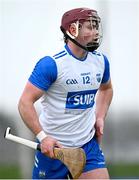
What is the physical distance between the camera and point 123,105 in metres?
11.1

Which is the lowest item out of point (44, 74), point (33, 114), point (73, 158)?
point (73, 158)

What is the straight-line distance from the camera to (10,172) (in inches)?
495

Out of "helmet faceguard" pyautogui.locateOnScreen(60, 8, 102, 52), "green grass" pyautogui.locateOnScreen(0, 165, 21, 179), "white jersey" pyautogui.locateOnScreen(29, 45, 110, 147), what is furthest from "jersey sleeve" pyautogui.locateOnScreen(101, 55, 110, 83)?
"green grass" pyautogui.locateOnScreen(0, 165, 21, 179)

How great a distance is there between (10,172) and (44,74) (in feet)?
21.9

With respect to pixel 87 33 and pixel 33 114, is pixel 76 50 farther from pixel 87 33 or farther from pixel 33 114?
pixel 33 114

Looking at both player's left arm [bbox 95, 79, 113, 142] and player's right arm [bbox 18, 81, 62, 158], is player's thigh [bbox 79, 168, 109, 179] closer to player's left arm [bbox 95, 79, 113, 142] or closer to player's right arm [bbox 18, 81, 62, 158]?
player's right arm [bbox 18, 81, 62, 158]

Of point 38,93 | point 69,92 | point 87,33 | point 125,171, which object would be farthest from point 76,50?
point 125,171

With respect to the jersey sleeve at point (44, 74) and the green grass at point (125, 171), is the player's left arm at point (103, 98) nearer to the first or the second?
the jersey sleeve at point (44, 74)

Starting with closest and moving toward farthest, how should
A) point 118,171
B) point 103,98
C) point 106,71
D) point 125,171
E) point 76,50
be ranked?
Answer: point 76,50
point 106,71
point 103,98
point 118,171
point 125,171

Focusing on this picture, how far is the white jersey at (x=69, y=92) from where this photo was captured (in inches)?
240

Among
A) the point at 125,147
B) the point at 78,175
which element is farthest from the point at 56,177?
the point at 125,147

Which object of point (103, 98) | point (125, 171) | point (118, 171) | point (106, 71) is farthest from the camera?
point (125, 171)

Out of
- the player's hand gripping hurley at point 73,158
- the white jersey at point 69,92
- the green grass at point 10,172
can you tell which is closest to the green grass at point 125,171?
the green grass at point 10,172

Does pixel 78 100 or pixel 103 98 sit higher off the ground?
pixel 78 100
